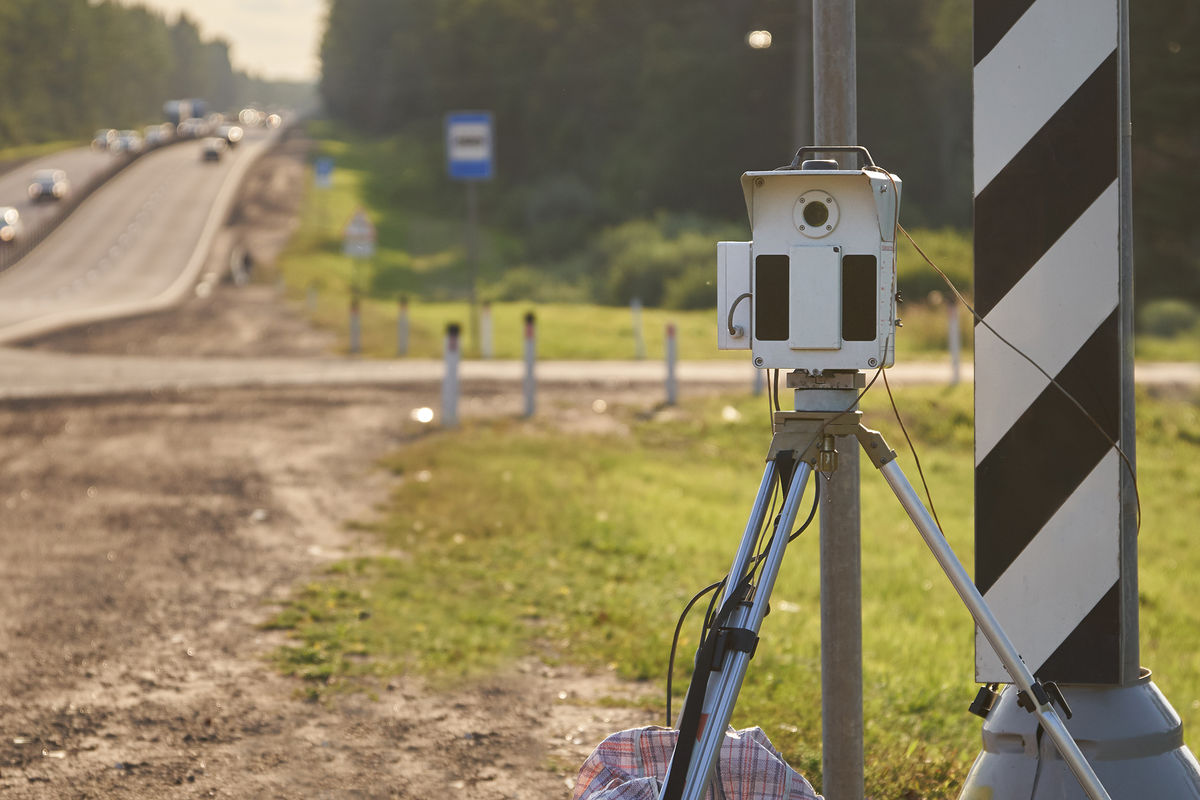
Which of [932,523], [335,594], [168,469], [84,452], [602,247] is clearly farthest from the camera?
[602,247]

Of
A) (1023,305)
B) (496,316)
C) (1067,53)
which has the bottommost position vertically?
(496,316)

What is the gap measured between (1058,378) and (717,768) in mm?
1244

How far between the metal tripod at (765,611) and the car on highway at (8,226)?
175 ft

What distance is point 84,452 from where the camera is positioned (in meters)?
12.2

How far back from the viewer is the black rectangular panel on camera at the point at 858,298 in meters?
2.76

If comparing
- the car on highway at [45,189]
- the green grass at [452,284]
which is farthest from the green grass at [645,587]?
the car on highway at [45,189]

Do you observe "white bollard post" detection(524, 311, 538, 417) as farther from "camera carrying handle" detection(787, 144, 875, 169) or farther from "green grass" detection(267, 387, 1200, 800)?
"camera carrying handle" detection(787, 144, 875, 169)

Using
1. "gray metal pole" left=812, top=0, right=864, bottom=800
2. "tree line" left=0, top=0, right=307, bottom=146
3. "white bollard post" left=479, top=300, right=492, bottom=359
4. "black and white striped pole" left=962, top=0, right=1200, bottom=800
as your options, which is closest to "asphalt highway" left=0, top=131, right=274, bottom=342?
"white bollard post" left=479, top=300, right=492, bottom=359

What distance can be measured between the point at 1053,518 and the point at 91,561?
250 inches

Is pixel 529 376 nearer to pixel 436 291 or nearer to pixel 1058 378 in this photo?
pixel 1058 378

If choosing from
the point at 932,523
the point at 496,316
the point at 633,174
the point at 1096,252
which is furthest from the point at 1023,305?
the point at 633,174

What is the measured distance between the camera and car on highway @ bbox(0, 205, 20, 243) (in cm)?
5042

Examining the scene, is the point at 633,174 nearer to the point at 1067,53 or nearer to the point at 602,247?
the point at 602,247

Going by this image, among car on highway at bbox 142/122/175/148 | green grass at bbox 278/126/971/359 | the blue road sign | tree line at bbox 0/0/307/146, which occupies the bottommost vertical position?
green grass at bbox 278/126/971/359
